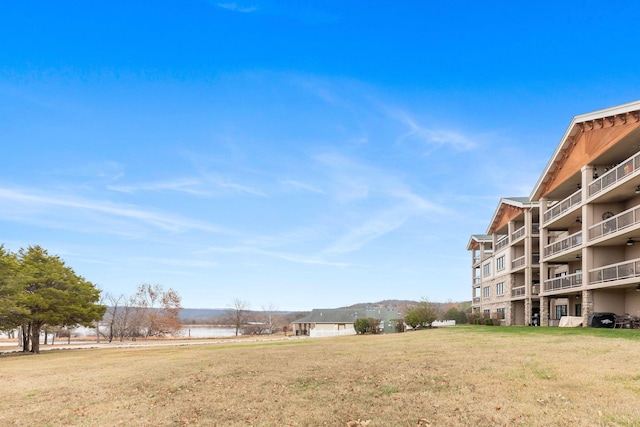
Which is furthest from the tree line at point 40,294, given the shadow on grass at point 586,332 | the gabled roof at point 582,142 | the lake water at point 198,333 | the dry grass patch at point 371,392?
the lake water at point 198,333

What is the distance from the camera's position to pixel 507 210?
4950 cm

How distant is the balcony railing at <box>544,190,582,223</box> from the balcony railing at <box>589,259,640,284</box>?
5.37 m

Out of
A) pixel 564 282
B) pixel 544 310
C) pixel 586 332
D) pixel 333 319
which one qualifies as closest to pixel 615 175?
pixel 564 282

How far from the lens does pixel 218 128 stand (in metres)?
39.9

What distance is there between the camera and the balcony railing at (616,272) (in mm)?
26237

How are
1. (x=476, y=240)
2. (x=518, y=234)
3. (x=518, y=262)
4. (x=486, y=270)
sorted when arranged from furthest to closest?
(x=476, y=240) < (x=486, y=270) < (x=518, y=234) < (x=518, y=262)

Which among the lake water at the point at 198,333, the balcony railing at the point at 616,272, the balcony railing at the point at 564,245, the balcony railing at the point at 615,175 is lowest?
the lake water at the point at 198,333

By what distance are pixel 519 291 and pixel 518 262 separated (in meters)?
2.81

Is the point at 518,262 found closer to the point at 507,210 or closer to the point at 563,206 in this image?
the point at 507,210

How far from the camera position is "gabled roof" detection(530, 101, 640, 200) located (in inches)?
1089

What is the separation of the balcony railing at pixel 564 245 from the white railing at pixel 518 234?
626 cm

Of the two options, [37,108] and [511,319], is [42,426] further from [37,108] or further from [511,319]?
[511,319]

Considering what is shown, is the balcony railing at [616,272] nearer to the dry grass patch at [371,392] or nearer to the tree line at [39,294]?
the dry grass patch at [371,392]

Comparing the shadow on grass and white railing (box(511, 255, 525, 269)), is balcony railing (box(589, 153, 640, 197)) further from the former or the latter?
white railing (box(511, 255, 525, 269))
